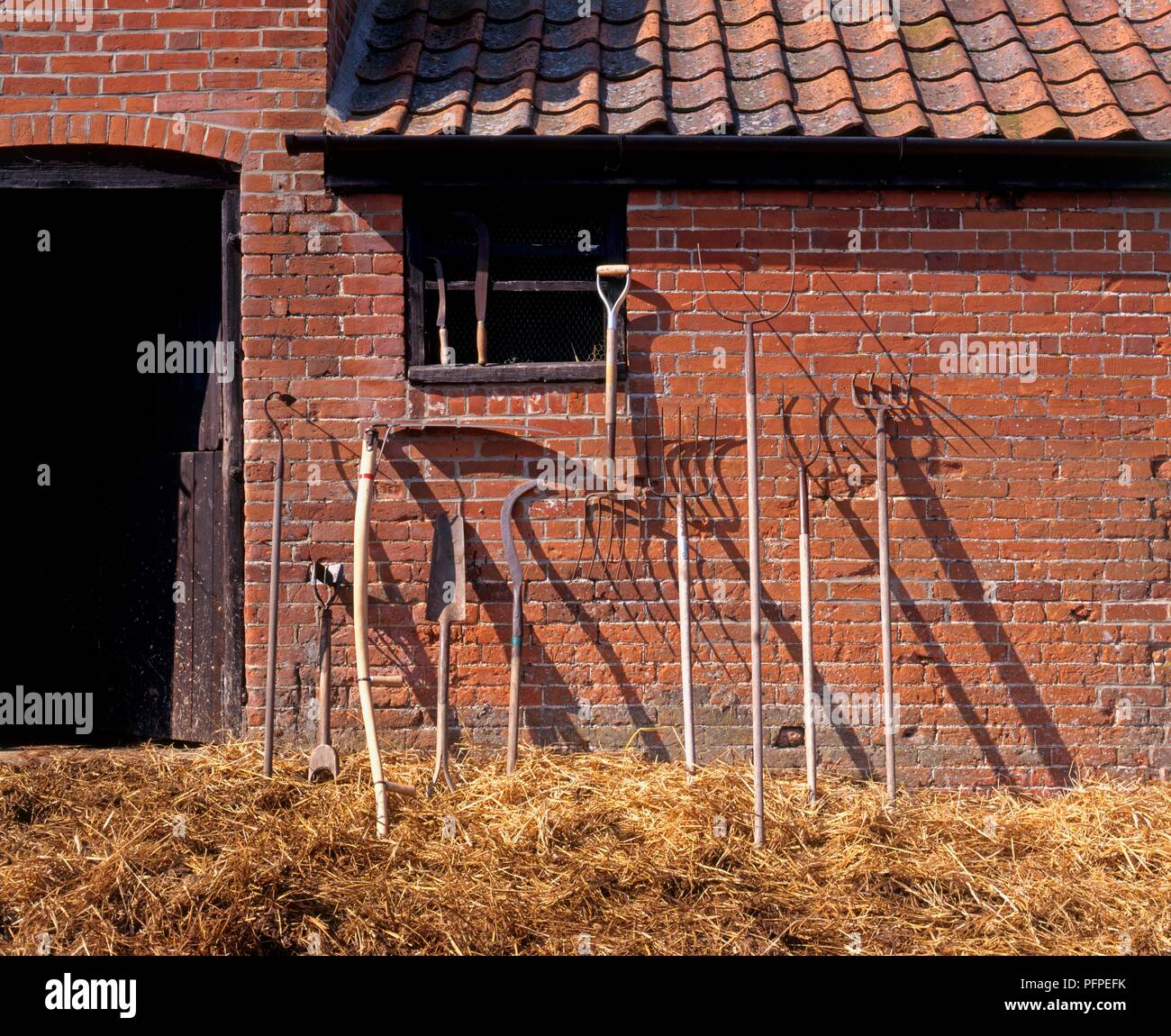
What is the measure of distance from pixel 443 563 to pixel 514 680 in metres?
0.63

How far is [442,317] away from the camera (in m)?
4.85

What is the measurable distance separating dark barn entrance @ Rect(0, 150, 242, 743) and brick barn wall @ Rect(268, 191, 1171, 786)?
0.53 m

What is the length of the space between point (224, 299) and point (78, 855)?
250 centimetres

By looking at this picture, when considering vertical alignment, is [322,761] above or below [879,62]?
below

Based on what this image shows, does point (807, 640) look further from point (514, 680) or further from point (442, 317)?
point (442, 317)

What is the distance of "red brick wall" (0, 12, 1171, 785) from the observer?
4809 millimetres

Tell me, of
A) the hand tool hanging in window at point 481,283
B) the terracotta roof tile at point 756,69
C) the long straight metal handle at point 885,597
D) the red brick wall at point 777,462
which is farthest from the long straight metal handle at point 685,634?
the terracotta roof tile at point 756,69

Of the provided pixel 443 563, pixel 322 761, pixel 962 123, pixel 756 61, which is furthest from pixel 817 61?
pixel 322 761

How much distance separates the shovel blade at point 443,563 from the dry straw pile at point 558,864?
71 cm

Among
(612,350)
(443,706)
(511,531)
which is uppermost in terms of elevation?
(612,350)

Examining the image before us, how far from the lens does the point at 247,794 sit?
14.5ft

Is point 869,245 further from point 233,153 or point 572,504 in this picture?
point 233,153

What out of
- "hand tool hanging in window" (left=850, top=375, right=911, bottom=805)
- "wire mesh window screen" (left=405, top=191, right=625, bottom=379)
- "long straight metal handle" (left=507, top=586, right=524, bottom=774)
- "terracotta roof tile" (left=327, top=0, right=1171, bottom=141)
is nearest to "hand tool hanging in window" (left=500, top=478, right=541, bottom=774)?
"long straight metal handle" (left=507, top=586, right=524, bottom=774)

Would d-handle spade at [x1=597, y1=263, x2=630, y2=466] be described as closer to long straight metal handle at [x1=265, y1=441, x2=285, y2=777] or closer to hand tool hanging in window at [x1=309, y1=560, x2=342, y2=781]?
hand tool hanging in window at [x1=309, y1=560, x2=342, y2=781]
